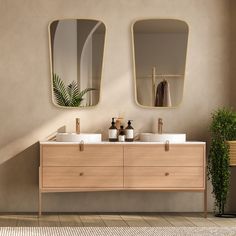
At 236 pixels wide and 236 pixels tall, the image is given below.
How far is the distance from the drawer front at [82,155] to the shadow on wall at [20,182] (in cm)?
43

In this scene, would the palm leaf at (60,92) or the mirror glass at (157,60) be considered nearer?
the palm leaf at (60,92)

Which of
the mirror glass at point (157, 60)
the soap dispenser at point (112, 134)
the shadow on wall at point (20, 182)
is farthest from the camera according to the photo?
the mirror glass at point (157, 60)

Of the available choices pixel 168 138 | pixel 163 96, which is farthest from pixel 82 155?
pixel 163 96

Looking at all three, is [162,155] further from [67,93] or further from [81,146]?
[67,93]

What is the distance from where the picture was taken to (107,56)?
6.92m

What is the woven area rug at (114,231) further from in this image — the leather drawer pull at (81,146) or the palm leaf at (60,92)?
the palm leaf at (60,92)

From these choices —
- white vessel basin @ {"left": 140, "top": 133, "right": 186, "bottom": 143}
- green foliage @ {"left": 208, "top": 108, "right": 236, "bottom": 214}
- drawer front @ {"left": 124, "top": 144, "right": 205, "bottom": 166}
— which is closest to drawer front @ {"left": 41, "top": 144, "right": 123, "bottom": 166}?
drawer front @ {"left": 124, "top": 144, "right": 205, "bottom": 166}

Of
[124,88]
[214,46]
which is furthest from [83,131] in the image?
[214,46]

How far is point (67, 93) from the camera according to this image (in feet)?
22.5

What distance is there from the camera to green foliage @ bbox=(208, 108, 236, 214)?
6586 mm

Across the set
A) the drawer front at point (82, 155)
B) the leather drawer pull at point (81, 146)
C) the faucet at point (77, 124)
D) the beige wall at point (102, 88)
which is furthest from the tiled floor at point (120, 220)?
the faucet at point (77, 124)

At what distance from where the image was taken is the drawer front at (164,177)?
651 cm

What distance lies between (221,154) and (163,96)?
2.78ft

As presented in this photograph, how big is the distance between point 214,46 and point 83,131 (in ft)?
5.05
